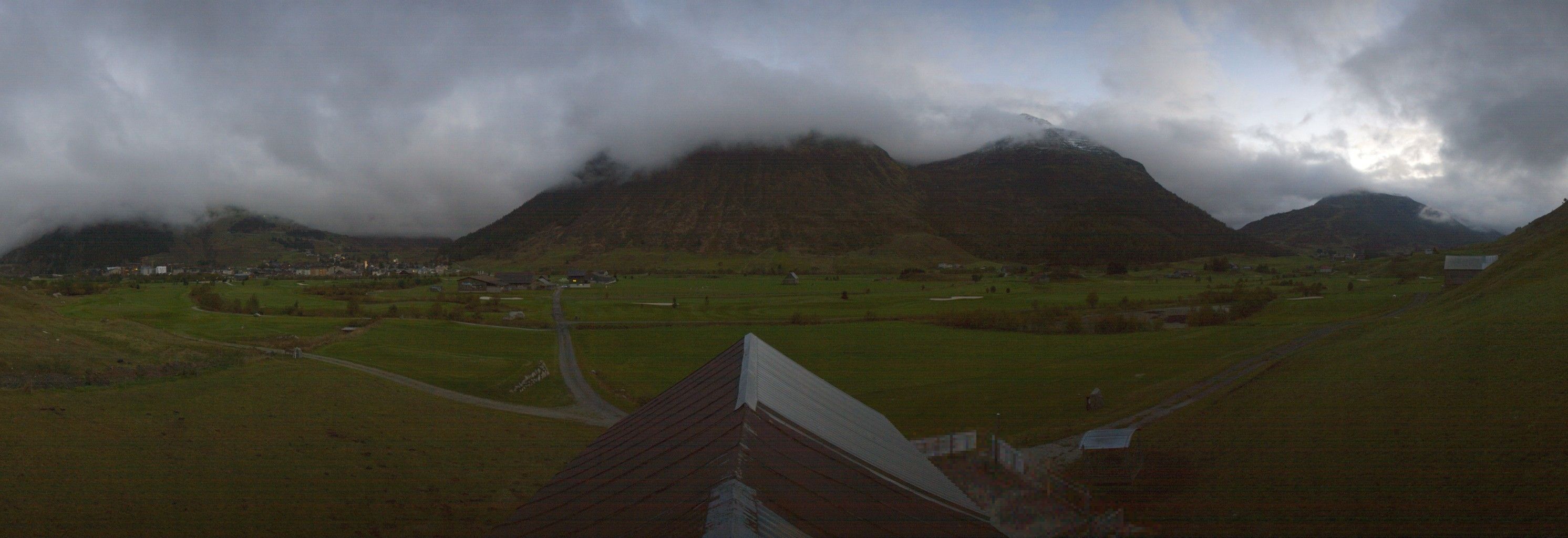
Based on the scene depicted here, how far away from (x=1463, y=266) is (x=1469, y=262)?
0.93 meters

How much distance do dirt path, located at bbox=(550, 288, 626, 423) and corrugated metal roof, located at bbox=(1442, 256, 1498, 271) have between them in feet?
286

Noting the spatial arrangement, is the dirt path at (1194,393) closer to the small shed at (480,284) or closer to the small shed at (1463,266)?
the small shed at (1463,266)

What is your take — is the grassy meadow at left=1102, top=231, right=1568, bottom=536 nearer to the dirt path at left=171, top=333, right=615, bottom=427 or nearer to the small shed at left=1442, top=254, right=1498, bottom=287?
the dirt path at left=171, top=333, right=615, bottom=427

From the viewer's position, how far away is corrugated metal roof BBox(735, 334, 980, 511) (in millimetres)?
9766

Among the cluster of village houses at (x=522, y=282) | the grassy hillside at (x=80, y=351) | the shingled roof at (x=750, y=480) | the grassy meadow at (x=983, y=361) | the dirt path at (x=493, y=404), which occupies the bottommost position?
the dirt path at (x=493, y=404)

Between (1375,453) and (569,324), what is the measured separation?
220ft

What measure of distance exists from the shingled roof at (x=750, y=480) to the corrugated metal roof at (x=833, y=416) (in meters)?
0.04

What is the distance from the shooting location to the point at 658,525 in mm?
6809

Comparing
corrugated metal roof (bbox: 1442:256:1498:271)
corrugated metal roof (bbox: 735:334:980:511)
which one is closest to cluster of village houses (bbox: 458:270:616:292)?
corrugated metal roof (bbox: 735:334:980:511)

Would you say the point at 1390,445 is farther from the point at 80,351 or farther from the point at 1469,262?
the point at 1469,262

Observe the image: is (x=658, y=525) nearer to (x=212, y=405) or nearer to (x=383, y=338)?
(x=212, y=405)

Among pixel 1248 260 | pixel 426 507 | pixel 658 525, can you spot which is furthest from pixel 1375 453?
pixel 1248 260

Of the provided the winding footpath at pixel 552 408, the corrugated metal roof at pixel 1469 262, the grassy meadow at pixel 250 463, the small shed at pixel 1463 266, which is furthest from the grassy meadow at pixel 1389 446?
the corrugated metal roof at pixel 1469 262

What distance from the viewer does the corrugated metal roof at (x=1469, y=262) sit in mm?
69600
